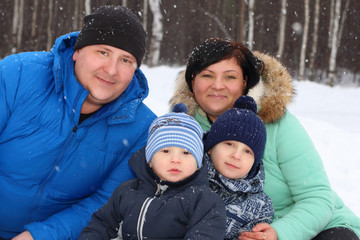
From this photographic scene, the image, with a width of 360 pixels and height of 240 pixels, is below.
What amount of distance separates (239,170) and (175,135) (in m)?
0.44

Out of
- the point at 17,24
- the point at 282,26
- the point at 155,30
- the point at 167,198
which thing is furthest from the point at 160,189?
the point at 17,24

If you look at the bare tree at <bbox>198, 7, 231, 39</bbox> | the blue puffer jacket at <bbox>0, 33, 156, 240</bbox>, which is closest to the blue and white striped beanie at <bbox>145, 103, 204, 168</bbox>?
the blue puffer jacket at <bbox>0, 33, 156, 240</bbox>

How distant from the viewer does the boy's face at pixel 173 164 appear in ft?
6.30

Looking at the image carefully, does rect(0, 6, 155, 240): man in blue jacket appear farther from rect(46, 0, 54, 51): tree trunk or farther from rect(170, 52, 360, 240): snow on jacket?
rect(46, 0, 54, 51): tree trunk

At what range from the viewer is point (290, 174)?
2.30m

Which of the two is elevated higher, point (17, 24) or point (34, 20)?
point (34, 20)

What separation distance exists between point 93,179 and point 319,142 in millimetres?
5522

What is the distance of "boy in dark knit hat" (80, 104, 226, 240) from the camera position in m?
1.83

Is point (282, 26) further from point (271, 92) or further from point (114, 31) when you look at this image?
point (114, 31)

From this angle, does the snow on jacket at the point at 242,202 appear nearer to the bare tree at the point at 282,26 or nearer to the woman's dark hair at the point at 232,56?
the woman's dark hair at the point at 232,56

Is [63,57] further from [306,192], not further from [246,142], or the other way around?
[306,192]

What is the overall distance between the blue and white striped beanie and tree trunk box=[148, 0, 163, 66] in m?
12.4

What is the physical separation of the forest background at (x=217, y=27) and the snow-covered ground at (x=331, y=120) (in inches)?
54.2

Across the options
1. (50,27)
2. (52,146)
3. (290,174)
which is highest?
(50,27)
